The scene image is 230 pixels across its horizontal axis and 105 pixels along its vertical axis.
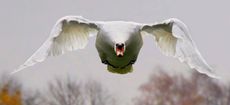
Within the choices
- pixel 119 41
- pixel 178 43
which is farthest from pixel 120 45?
pixel 178 43

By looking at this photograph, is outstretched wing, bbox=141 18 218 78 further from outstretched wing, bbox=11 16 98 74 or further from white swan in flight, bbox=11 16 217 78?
outstretched wing, bbox=11 16 98 74

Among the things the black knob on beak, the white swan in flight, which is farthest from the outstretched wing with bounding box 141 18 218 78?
the black knob on beak

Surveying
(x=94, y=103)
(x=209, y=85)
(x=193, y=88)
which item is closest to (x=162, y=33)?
(x=94, y=103)

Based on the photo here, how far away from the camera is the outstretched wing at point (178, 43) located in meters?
5.09

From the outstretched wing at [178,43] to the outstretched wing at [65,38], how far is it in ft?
1.55

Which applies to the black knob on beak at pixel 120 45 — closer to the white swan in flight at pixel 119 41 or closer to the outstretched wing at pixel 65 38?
the white swan in flight at pixel 119 41

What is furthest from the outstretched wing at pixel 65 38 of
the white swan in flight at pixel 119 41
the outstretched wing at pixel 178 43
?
the outstretched wing at pixel 178 43

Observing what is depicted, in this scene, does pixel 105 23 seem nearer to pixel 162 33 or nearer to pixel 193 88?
pixel 162 33

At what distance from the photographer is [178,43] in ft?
17.5

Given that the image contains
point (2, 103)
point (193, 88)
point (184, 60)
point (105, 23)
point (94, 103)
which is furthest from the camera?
point (193, 88)

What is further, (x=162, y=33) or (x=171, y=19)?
(x=162, y=33)

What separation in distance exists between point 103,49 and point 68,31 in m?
0.81

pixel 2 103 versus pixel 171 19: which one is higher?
pixel 171 19

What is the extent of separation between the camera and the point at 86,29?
6277 millimetres
